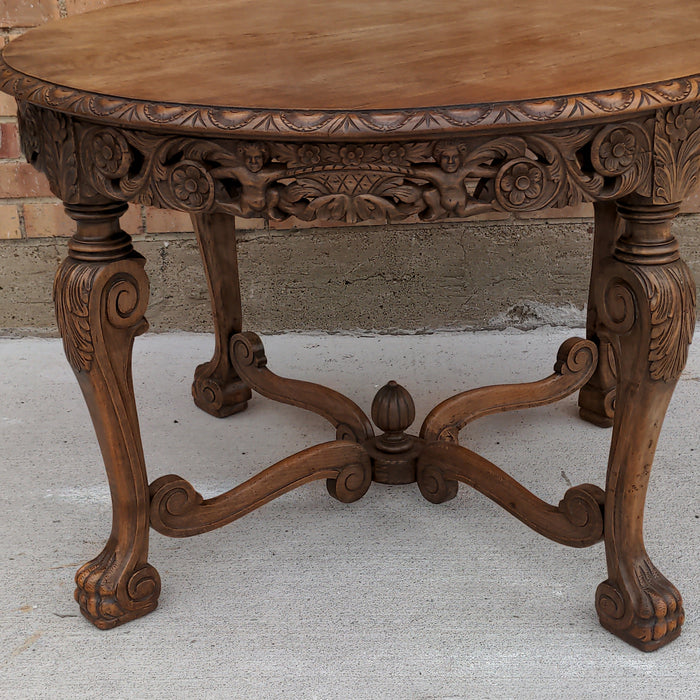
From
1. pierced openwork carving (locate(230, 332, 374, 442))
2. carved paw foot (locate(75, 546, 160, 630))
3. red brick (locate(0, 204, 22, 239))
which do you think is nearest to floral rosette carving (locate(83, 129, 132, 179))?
carved paw foot (locate(75, 546, 160, 630))

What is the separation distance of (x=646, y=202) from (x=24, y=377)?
161 centimetres

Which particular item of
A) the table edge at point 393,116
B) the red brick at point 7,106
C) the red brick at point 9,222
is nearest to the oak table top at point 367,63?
the table edge at point 393,116

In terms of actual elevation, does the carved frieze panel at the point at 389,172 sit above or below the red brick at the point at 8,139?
above

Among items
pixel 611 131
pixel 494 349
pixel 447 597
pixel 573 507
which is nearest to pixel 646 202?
pixel 611 131

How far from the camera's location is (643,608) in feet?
4.68

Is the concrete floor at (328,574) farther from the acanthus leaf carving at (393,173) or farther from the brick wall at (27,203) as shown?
the acanthus leaf carving at (393,173)

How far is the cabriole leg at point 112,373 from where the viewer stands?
1.36 m

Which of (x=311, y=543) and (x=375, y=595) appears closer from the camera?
(x=375, y=595)

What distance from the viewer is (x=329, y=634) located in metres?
1.47

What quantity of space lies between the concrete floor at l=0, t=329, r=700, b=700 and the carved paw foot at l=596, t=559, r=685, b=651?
2cm

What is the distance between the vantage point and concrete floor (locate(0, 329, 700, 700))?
1390mm

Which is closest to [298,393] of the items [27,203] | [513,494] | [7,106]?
[513,494]

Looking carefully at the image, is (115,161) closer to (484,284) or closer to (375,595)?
(375,595)

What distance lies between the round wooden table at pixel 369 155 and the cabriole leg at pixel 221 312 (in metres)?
0.43
